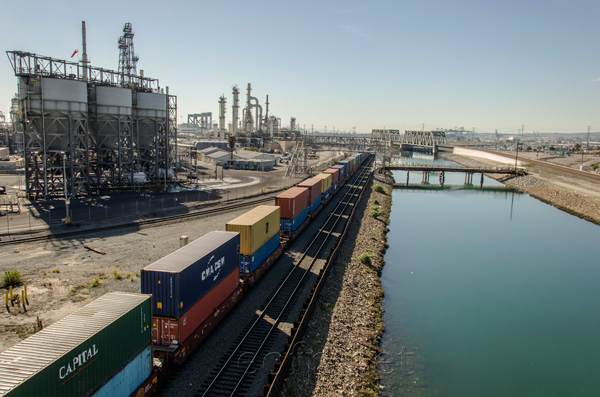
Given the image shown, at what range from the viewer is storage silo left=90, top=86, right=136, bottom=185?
5531 centimetres

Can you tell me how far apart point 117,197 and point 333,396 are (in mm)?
44904

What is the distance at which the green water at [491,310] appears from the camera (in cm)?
2048

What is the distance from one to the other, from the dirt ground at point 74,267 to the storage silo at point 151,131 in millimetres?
29102

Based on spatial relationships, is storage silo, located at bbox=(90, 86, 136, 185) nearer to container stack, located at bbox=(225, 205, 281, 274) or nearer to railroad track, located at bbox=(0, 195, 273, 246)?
railroad track, located at bbox=(0, 195, 273, 246)

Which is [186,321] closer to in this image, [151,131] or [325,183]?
[325,183]

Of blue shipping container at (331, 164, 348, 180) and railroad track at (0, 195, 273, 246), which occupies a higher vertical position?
blue shipping container at (331, 164, 348, 180)

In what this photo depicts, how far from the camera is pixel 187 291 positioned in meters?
16.0

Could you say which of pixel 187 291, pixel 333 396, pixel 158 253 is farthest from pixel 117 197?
pixel 333 396

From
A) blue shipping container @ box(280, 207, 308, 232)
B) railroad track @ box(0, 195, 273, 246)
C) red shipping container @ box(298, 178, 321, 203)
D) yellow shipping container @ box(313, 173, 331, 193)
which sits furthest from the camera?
yellow shipping container @ box(313, 173, 331, 193)

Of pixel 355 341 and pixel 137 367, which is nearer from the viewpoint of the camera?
pixel 137 367

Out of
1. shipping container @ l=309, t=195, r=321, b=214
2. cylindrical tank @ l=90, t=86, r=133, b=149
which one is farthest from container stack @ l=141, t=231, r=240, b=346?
cylindrical tank @ l=90, t=86, r=133, b=149

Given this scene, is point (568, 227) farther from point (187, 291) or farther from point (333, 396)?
point (187, 291)

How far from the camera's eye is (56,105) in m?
48.5

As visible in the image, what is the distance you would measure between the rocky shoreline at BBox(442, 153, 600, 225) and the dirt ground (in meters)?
57.3
